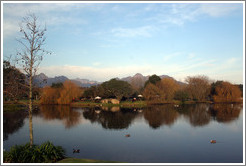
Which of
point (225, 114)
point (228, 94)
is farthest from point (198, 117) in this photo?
point (228, 94)

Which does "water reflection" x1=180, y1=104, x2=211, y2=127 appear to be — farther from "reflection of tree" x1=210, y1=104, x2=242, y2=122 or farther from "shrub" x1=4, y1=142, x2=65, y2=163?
"shrub" x1=4, y1=142, x2=65, y2=163

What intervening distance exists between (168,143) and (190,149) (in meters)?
1.47

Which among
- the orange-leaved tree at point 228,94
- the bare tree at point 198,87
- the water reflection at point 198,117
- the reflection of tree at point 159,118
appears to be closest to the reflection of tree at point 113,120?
the reflection of tree at point 159,118

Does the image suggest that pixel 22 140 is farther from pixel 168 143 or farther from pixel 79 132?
pixel 168 143

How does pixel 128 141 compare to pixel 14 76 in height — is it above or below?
below

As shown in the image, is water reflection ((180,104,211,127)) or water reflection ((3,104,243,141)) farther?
water reflection ((180,104,211,127))

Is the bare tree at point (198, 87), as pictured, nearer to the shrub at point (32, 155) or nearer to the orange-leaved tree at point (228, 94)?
the orange-leaved tree at point (228, 94)

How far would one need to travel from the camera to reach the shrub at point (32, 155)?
24.2ft

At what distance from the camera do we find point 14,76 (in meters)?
8.10

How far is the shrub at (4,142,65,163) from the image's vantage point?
A: 7.38 m

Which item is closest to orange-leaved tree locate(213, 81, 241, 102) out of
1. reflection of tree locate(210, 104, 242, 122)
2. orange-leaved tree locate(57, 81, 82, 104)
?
reflection of tree locate(210, 104, 242, 122)

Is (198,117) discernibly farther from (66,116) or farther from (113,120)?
(66,116)

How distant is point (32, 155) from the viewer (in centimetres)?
748

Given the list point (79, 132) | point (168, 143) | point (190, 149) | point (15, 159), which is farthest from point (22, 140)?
point (190, 149)
